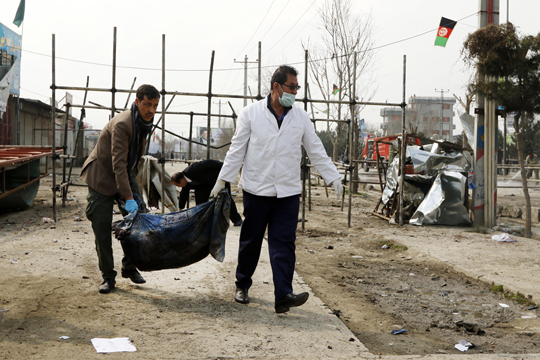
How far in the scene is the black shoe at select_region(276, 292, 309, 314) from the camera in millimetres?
3600

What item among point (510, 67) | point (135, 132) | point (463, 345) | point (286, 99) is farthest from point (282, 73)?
point (510, 67)

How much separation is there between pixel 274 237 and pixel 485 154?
6.86m

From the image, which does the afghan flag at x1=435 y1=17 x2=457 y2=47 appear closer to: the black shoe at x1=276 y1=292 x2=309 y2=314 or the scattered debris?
the scattered debris

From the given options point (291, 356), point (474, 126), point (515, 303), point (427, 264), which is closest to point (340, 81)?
point (474, 126)

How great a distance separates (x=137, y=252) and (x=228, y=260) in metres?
1.85

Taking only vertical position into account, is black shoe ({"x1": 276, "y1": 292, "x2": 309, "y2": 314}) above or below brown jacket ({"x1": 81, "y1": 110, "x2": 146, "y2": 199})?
below

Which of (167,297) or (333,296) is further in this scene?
(333,296)

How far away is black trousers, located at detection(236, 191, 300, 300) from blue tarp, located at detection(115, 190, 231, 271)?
207 mm

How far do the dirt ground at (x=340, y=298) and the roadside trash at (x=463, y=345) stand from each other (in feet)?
0.16

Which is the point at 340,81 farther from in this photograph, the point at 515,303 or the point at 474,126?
the point at 515,303

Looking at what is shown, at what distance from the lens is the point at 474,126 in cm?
948

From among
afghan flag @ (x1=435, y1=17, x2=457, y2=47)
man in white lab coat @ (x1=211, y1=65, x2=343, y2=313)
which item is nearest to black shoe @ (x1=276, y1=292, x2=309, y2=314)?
man in white lab coat @ (x1=211, y1=65, x2=343, y2=313)

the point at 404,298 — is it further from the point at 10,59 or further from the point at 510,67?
the point at 10,59

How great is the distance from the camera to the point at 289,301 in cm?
361
